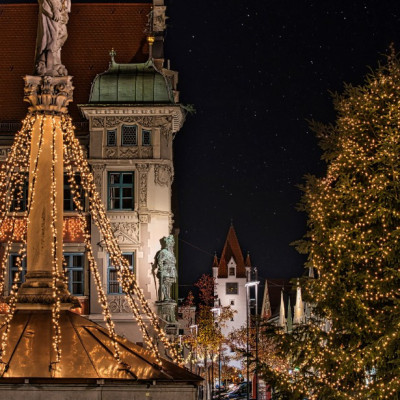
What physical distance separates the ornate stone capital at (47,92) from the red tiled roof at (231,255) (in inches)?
4591

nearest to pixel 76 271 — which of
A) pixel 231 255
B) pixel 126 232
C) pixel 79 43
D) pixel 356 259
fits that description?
pixel 126 232

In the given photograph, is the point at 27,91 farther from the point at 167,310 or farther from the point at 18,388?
the point at 167,310

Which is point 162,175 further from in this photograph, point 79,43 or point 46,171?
point 46,171

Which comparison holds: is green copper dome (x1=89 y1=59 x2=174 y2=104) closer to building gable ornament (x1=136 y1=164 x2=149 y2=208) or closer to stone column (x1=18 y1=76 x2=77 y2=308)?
building gable ornament (x1=136 y1=164 x2=149 y2=208)

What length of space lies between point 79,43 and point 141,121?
6347 mm

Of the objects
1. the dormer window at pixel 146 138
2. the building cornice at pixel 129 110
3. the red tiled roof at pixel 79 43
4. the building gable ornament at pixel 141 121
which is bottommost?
the dormer window at pixel 146 138

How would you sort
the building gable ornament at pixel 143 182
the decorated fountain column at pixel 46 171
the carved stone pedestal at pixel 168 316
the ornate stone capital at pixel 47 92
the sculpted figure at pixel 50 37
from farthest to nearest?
the building gable ornament at pixel 143 182
the carved stone pedestal at pixel 168 316
the sculpted figure at pixel 50 37
the ornate stone capital at pixel 47 92
the decorated fountain column at pixel 46 171

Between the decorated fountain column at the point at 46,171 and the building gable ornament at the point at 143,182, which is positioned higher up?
the building gable ornament at the point at 143,182

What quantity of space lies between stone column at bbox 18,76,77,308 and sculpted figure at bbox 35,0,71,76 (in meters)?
0.42

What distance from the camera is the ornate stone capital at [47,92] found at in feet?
64.2

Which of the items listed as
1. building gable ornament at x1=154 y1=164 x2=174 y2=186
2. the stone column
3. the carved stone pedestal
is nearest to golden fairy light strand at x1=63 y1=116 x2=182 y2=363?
the stone column

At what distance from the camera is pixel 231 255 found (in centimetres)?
13762

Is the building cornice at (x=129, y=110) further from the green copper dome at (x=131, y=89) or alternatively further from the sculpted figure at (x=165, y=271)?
the sculpted figure at (x=165, y=271)

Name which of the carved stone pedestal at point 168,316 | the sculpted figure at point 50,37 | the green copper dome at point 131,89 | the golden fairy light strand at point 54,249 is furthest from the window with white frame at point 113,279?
the golden fairy light strand at point 54,249
